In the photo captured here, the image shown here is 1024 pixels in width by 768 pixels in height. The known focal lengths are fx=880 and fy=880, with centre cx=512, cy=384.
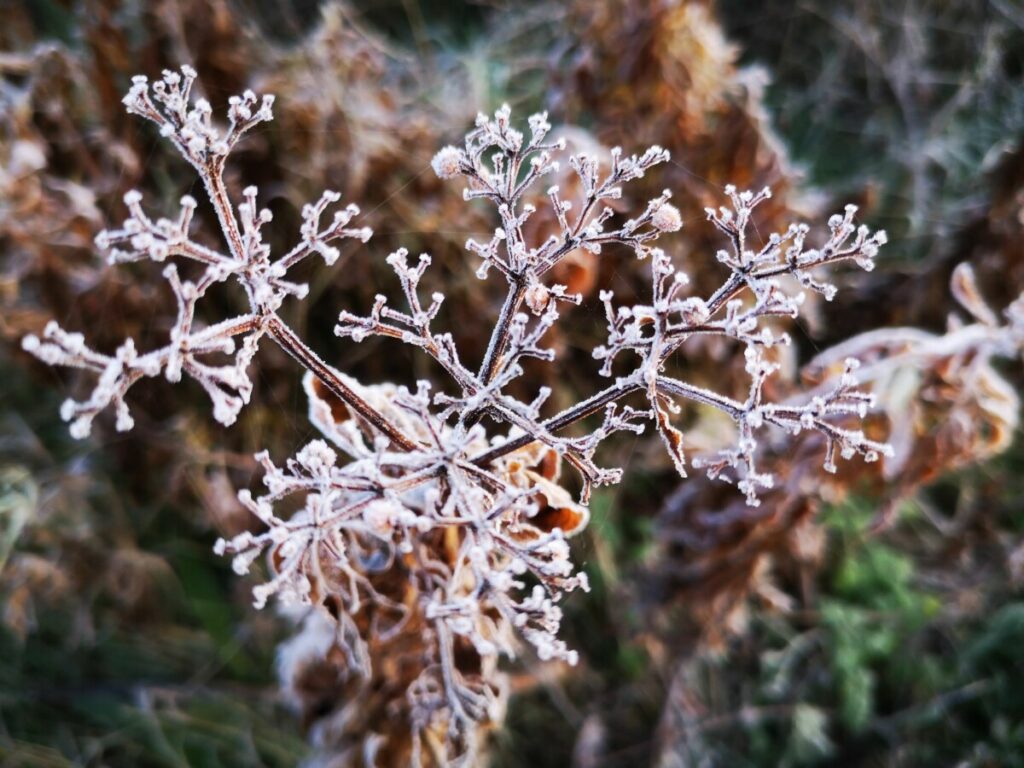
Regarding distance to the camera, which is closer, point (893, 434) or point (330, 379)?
point (330, 379)

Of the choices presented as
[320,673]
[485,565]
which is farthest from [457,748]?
[485,565]

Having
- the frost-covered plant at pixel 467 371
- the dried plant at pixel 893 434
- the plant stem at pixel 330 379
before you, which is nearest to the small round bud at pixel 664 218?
the frost-covered plant at pixel 467 371

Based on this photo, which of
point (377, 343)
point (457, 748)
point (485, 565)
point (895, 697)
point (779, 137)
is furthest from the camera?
point (779, 137)

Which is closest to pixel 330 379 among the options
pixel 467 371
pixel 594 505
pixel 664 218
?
pixel 467 371

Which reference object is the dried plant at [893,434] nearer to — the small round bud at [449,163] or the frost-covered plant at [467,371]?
the frost-covered plant at [467,371]

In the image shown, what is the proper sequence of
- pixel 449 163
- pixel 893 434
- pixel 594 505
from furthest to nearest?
pixel 594 505, pixel 893 434, pixel 449 163

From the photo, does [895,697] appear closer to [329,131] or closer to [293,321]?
[293,321]

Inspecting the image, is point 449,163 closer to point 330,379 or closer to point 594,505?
point 330,379

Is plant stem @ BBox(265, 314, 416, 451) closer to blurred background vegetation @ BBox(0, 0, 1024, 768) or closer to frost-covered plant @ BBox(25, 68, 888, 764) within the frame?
frost-covered plant @ BBox(25, 68, 888, 764)

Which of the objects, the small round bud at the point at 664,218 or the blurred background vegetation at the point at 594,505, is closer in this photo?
the small round bud at the point at 664,218
